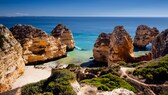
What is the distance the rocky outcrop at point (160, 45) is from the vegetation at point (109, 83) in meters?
13.9

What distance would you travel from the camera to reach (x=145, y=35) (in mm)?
74438

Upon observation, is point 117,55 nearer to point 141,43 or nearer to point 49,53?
point 49,53

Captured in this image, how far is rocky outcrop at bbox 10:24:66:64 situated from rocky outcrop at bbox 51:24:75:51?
33.8 feet

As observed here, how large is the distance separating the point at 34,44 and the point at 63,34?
53.8 feet

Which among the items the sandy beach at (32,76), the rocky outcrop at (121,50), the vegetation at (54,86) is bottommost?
the sandy beach at (32,76)

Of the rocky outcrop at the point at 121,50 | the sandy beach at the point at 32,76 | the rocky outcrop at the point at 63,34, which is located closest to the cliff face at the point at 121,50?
the rocky outcrop at the point at 121,50

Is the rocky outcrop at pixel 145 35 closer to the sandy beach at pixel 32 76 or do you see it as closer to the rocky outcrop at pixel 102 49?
the rocky outcrop at pixel 102 49

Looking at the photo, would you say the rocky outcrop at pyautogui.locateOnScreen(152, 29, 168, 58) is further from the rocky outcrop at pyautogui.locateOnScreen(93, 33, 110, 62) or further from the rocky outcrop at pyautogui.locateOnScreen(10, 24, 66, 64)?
the rocky outcrop at pyautogui.locateOnScreen(10, 24, 66, 64)

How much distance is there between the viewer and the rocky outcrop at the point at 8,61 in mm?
29484

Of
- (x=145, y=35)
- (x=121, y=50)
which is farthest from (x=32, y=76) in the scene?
(x=145, y=35)

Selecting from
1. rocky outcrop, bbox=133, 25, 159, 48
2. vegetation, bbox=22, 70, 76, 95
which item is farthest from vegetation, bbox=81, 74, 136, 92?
rocky outcrop, bbox=133, 25, 159, 48

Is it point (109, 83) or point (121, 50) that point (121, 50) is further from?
point (109, 83)

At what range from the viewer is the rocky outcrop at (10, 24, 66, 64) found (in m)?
Answer: 50.9

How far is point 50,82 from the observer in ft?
61.8
